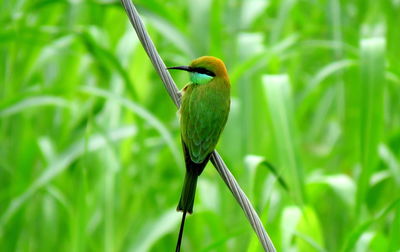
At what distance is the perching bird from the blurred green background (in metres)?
0.22

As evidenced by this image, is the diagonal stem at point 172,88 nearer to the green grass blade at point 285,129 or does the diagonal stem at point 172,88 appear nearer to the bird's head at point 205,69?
the bird's head at point 205,69

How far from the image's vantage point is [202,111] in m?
1.68

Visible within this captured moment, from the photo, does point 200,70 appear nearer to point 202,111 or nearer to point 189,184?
point 202,111

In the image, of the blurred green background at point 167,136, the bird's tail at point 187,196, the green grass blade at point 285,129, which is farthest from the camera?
the blurred green background at point 167,136

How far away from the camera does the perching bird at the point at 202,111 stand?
160cm

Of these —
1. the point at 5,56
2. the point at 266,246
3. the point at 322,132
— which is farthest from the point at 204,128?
the point at 322,132

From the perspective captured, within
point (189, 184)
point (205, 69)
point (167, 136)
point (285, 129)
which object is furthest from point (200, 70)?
point (167, 136)

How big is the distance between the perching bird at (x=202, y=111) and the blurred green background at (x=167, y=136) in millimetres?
223

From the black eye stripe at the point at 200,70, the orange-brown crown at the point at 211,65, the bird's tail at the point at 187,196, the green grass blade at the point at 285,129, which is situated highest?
the orange-brown crown at the point at 211,65

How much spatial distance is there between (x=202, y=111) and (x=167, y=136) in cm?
53

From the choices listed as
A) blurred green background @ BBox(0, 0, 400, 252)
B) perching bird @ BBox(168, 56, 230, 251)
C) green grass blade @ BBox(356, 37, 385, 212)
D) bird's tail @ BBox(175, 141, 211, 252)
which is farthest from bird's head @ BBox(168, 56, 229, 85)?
green grass blade @ BBox(356, 37, 385, 212)

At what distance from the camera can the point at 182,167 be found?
90.7 inches

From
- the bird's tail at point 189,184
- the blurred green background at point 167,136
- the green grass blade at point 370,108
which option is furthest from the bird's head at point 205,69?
the green grass blade at point 370,108

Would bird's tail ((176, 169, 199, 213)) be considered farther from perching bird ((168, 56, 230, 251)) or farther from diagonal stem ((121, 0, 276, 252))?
diagonal stem ((121, 0, 276, 252))
